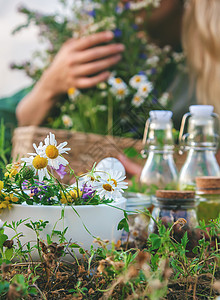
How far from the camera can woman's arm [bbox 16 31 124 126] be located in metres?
1.50

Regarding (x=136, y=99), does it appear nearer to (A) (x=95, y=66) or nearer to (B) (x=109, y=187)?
(A) (x=95, y=66)

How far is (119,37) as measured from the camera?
5.02 ft

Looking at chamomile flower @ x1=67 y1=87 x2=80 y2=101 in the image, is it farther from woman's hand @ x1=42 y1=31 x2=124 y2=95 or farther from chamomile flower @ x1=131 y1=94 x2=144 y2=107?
chamomile flower @ x1=131 y1=94 x2=144 y2=107

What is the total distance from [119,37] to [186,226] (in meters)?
1.22

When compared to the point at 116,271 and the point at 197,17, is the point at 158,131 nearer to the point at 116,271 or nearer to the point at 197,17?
the point at 116,271

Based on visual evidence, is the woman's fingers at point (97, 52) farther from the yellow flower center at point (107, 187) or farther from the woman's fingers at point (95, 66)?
the yellow flower center at point (107, 187)

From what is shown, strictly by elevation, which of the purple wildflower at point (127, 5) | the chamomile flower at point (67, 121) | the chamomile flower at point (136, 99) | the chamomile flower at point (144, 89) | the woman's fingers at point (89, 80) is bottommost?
the chamomile flower at point (67, 121)

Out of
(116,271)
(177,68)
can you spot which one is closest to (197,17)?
(177,68)

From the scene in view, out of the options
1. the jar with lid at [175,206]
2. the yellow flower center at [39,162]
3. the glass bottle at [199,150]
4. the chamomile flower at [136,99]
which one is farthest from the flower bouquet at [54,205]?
the chamomile flower at [136,99]

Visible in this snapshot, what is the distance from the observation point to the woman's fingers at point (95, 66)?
1491 mm

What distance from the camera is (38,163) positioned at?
34 cm

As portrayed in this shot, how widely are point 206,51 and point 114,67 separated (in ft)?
1.34

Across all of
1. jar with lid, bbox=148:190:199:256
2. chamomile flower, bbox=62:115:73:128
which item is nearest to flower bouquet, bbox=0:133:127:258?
jar with lid, bbox=148:190:199:256

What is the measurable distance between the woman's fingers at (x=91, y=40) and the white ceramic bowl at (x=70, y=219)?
47.9 inches
